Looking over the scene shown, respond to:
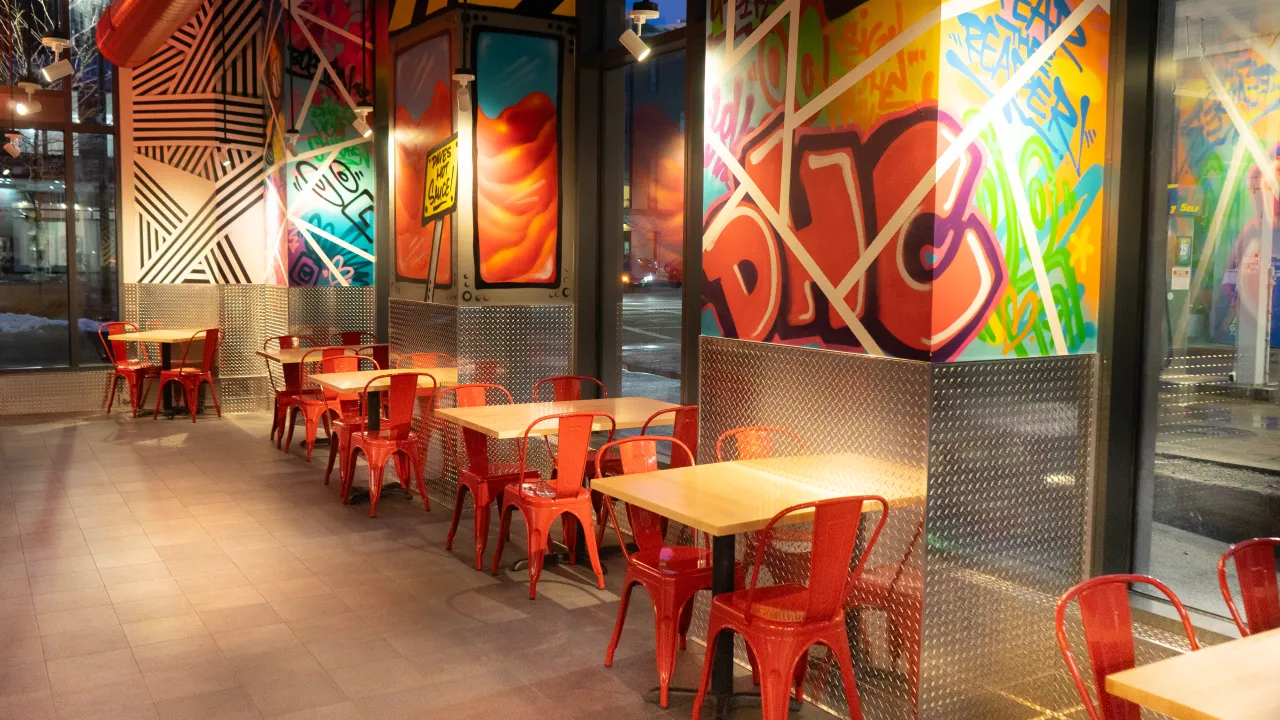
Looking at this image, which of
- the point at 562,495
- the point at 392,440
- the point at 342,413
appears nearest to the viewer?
the point at 562,495

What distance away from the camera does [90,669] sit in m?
4.44

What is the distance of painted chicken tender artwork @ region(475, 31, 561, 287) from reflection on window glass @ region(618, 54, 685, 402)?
586 mm

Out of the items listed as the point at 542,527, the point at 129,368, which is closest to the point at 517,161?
the point at 542,527

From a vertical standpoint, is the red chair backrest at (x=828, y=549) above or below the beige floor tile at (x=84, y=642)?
above

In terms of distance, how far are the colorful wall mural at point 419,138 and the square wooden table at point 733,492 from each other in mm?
3924

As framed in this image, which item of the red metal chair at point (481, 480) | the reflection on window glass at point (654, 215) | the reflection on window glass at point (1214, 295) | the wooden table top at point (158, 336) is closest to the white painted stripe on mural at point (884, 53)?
the reflection on window glass at point (1214, 295)

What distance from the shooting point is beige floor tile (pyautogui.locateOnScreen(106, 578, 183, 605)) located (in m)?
5.40

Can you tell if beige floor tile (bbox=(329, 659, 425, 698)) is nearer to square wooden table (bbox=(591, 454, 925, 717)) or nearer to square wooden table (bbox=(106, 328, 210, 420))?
square wooden table (bbox=(591, 454, 925, 717))

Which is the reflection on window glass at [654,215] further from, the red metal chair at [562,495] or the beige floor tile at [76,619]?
the beige floor tile at [76,619]

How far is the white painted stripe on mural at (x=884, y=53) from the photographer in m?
3.78

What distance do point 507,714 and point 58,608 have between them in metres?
2.65

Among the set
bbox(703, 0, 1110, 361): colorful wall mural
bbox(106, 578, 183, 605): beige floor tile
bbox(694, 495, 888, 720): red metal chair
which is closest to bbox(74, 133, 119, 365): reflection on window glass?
bbox(106, 578, 183, 605): beige floor tile

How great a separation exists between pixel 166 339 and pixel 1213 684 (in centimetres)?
1054

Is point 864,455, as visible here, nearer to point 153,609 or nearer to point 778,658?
point 778,658
